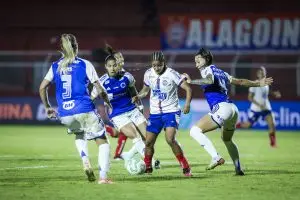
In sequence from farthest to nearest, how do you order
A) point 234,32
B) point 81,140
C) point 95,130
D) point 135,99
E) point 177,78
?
point 234,32 → point 135,99 → point 177,78 → point 81,140 → point 95,130

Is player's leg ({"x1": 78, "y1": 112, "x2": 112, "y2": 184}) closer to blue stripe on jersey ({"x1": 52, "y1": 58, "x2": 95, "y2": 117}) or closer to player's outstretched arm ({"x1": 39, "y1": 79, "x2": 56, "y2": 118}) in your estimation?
blue stripe on jersey ({"x1": 52, "y1": 58, "x2": 95, "y2": 117})

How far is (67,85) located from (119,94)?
8.55 feet

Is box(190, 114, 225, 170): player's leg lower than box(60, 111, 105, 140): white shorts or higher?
lower

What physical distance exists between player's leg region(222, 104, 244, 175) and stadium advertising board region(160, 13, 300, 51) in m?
21.7

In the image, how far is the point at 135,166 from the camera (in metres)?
14.5

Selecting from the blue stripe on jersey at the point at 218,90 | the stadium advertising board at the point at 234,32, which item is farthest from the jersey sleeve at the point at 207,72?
the stadium advertising board at the point at 234,32

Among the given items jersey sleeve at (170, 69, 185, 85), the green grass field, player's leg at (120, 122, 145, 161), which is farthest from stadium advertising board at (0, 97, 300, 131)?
jersey sleeve at (170, 69, 185, 85)

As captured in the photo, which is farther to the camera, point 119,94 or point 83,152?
point 119,94

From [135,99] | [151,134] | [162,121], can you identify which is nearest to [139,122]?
[135,99]

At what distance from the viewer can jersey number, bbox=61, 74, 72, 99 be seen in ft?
43.1

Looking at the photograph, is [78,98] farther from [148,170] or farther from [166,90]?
[148,170]

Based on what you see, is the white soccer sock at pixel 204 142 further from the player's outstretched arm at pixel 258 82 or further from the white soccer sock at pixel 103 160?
the white soccer sock at pixel 103 160

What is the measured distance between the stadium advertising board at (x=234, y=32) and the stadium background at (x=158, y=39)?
45 millimetres

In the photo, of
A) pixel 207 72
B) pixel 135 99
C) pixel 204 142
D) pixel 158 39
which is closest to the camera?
pixel 207 72
